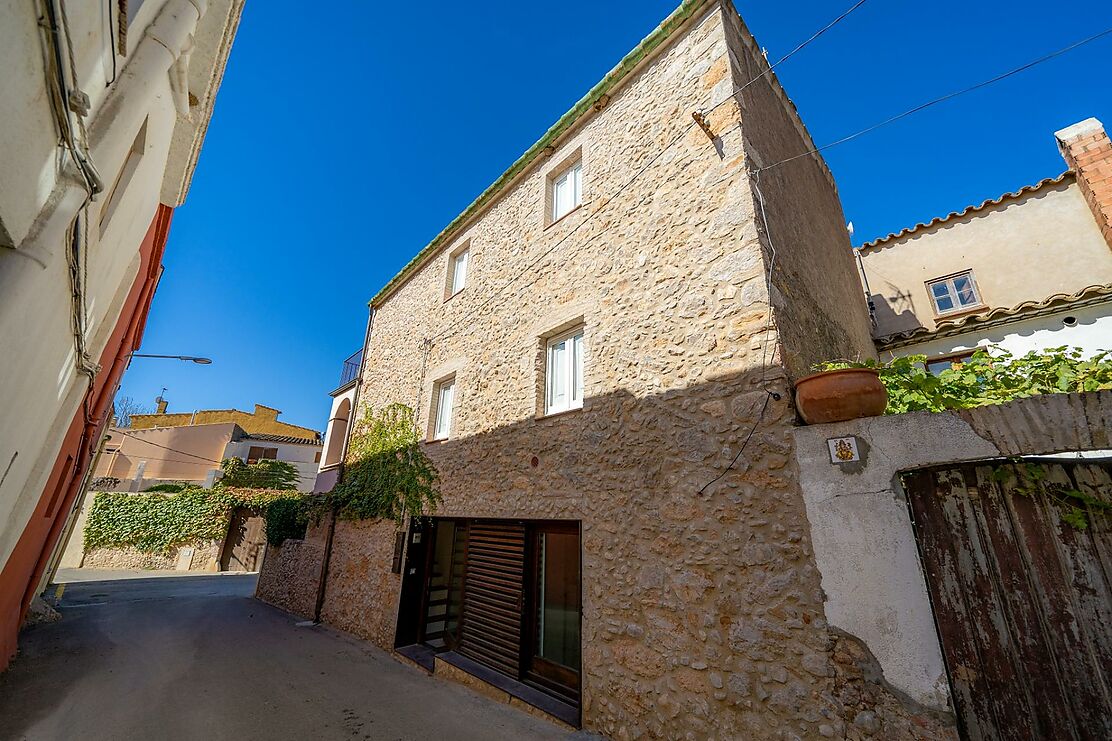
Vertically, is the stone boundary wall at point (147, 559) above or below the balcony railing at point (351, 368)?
below

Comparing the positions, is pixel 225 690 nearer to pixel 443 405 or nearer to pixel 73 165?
pixel 443 405

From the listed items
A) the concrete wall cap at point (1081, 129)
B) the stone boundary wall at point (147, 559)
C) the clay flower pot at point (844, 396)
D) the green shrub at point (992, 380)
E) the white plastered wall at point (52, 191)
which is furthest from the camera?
the stone boundary wall at point (147, 559)

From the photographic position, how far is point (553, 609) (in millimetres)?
5898

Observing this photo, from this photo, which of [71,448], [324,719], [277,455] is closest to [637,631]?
[324,719]

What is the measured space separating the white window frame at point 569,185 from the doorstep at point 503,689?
21.7 ft

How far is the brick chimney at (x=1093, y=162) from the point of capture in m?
7.26

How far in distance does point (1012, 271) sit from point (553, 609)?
10.3m

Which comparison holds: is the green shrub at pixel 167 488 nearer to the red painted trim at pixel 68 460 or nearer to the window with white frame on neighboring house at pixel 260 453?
the window with white frame on neighboring house at pixel 260 453

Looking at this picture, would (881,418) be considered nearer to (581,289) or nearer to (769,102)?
(581,289)

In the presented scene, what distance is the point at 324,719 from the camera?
5012 millimetres

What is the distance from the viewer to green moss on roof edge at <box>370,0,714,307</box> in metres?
5.93

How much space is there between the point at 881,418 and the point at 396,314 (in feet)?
34.9

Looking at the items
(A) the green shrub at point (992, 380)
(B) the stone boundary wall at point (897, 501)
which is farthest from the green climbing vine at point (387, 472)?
(A) the green shrub at point (992, 380)

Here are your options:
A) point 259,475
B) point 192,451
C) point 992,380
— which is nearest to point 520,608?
point 992,380
